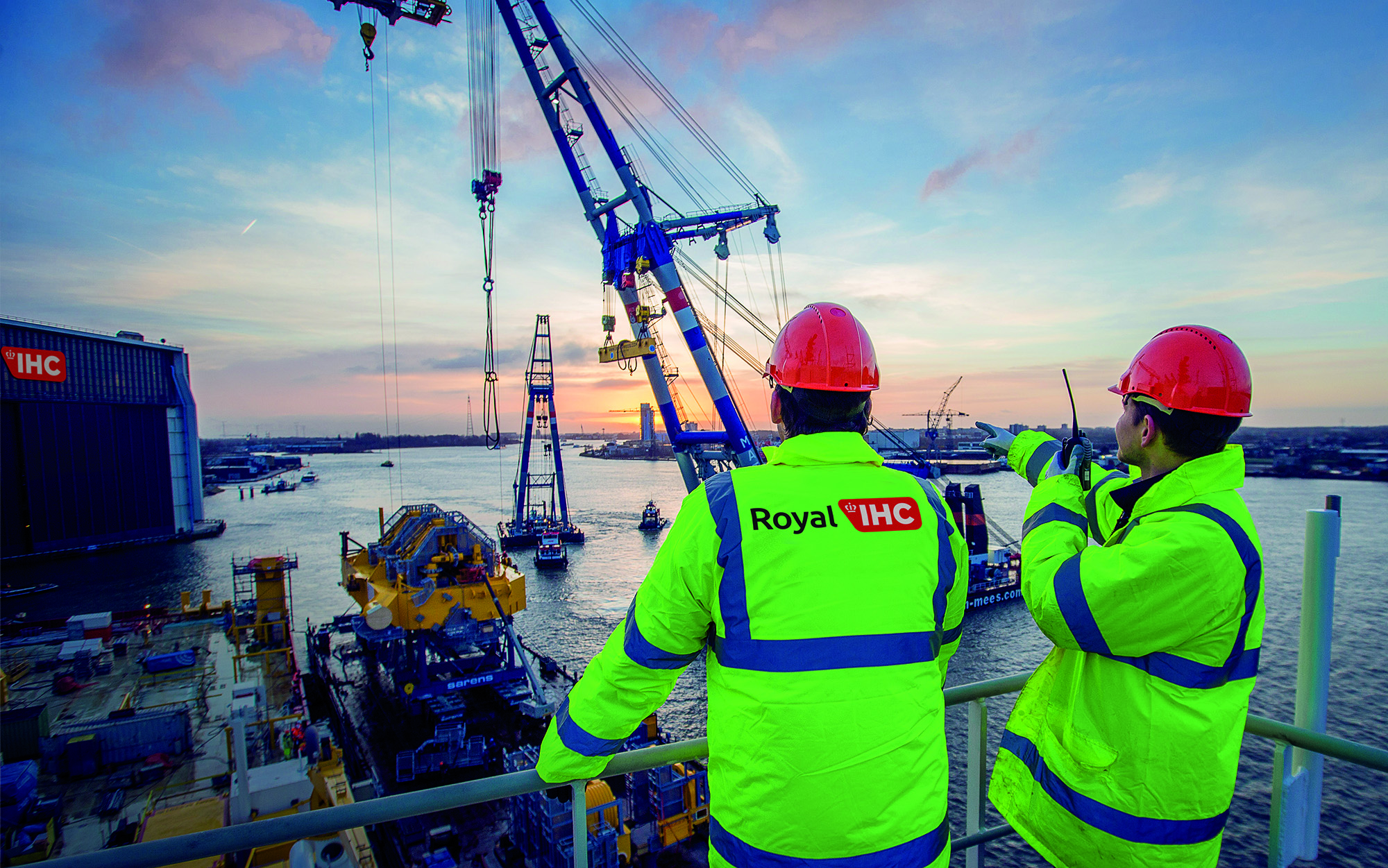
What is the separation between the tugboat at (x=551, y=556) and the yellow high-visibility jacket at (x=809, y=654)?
112ft

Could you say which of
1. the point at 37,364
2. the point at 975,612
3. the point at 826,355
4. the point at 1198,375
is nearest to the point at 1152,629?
the point at 1198,375

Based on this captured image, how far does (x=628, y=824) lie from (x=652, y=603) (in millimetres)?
10816

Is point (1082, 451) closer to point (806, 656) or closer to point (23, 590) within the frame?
point (806, 656)

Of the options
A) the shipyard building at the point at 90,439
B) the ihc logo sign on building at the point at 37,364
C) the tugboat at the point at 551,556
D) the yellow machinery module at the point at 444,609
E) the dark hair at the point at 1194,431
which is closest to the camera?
the dark hair at the point at 1194,431

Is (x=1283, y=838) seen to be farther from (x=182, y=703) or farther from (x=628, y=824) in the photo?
(x=182, y=703)

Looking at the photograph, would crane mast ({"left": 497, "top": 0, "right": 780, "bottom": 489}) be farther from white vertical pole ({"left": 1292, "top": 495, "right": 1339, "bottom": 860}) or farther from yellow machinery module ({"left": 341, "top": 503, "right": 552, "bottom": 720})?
white vertical pole ({"left": 1292, "top": 495, "right": 1339, "bottom": 860})

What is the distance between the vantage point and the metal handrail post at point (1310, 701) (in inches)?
76.5

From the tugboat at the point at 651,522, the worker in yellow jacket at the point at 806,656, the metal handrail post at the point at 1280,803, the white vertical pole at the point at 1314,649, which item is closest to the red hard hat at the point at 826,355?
the worker in yellow jacket at the point at 806,656

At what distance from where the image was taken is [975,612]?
27.8 metres

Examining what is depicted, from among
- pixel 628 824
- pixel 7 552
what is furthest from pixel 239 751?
pixel 7 552

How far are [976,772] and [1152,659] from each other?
3.16 ft

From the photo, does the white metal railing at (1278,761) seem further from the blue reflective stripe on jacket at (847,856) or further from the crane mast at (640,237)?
the crane mast at (640,237)

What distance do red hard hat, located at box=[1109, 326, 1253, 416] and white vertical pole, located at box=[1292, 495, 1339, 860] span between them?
32.2 inches

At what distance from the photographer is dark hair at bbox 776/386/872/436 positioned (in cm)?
146
